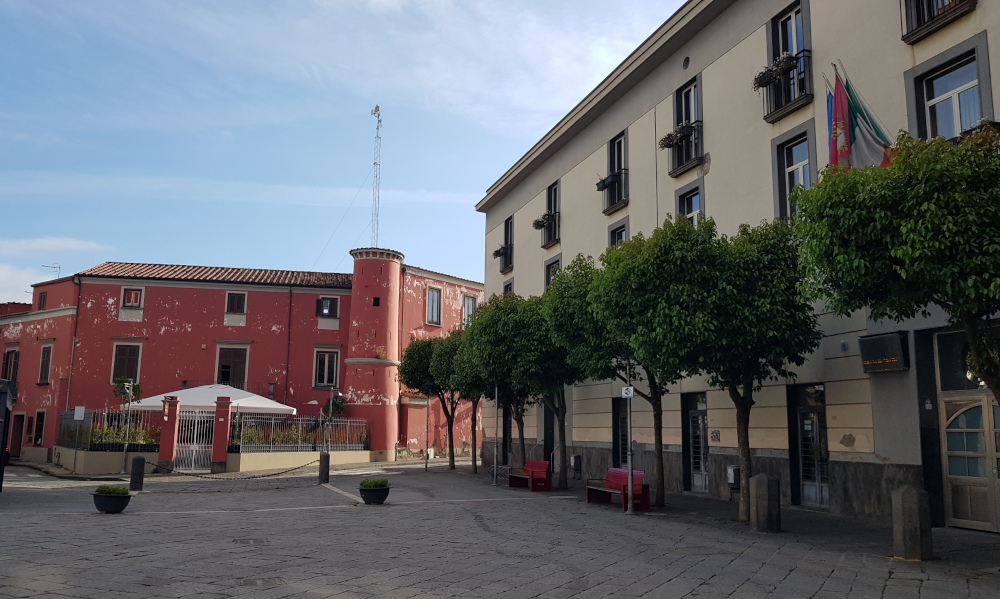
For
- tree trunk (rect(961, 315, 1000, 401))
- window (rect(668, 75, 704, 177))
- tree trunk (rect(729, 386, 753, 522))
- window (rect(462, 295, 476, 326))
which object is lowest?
tree trunk (rect(729, 386, 753, 522))

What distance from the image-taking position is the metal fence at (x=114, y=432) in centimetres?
2694

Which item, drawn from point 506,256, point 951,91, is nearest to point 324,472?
point 506,256

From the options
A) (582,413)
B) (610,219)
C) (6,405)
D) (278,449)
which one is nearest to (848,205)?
(610,219)

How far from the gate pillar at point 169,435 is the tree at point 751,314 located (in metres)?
20.6

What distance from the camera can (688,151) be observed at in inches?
747

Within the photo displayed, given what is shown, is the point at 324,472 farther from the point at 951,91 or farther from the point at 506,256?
the point at 951,91

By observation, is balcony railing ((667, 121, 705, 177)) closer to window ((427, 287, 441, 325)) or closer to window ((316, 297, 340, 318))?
window ((427, 287, 441, 325))

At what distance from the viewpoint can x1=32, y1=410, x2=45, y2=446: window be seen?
35.8 metres

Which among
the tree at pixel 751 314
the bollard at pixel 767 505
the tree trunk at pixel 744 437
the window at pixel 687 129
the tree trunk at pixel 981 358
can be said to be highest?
the window at pixel 687 129

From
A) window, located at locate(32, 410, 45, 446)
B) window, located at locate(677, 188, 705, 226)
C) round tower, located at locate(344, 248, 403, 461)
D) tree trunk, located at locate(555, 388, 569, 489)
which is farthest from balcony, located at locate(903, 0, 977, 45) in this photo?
window, located at locate(32, 410, 45, 446)

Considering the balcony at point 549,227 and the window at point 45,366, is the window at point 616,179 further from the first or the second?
the window at point 45,366

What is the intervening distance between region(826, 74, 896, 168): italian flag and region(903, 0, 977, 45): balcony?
4.20 feet

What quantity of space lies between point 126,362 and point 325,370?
378 inches

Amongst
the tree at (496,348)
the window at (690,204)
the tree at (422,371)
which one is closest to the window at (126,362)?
the tree at (422,371)
